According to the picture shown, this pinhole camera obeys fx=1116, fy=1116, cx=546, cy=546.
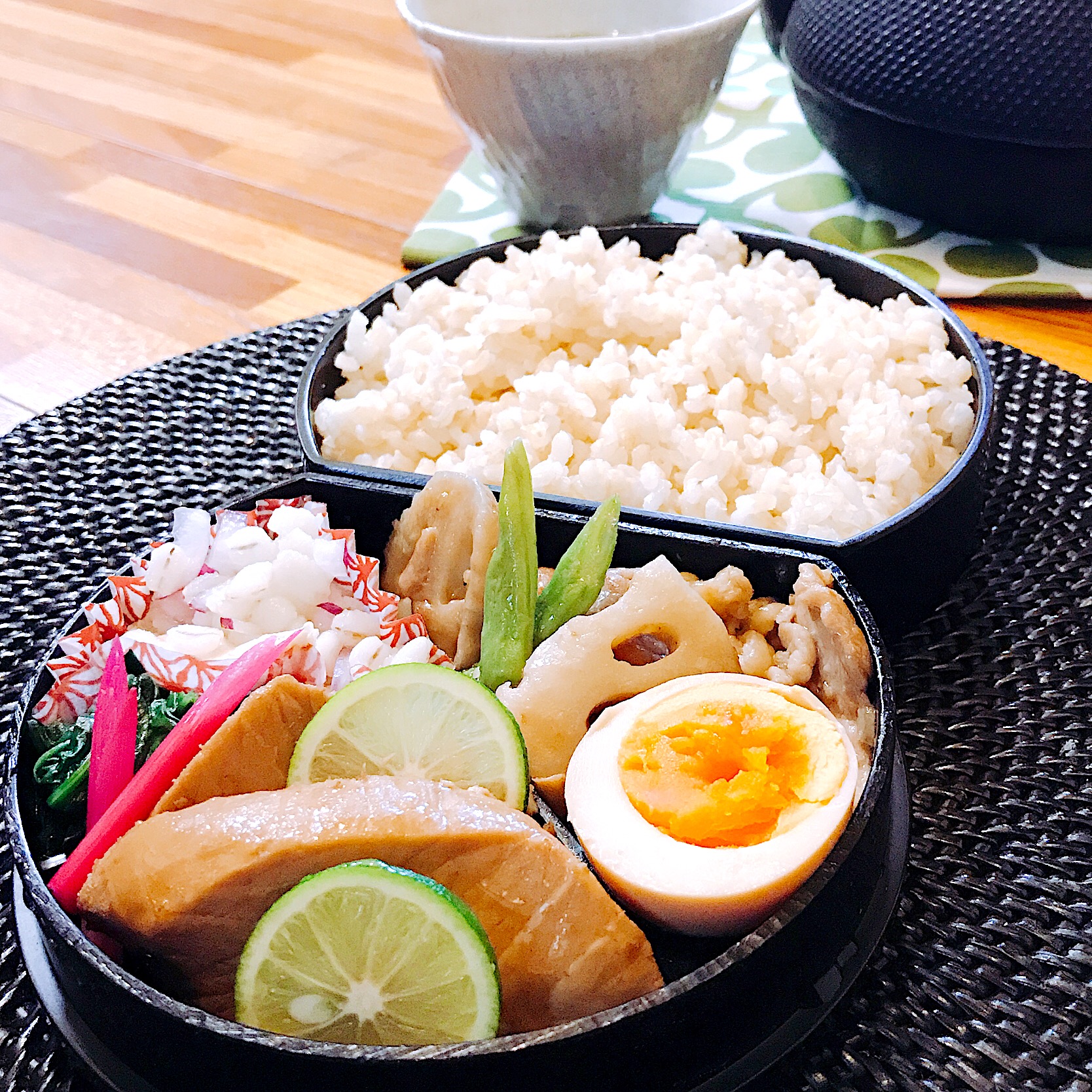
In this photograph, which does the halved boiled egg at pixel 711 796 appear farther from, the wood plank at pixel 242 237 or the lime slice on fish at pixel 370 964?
the wood plank at pixel 242 237

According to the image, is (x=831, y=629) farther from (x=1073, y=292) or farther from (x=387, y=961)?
(x=1073, y=292)

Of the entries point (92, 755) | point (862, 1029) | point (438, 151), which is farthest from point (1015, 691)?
point (438, 151)

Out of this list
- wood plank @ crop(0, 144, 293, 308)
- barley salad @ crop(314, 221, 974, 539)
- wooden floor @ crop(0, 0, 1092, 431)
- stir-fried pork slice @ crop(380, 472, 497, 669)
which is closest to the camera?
stir-fried pork slice @ crop(380, 472, 497, 669)

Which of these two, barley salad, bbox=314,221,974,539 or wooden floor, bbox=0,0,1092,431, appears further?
wooden floor, bbox=0,0,1092,431

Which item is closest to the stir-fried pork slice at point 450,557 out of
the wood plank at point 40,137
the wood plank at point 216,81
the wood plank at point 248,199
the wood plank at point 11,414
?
the wood plank at point 11,414

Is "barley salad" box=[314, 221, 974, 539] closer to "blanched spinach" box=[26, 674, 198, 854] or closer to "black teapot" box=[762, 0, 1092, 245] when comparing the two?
"black teapot" box=[762, 0, 1092, 245]

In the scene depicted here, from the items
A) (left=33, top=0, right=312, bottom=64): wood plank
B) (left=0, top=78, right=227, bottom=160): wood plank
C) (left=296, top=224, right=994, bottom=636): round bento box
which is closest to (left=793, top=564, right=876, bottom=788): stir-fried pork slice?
(left=296, top=224, right=994, bottom=636): round bento box
